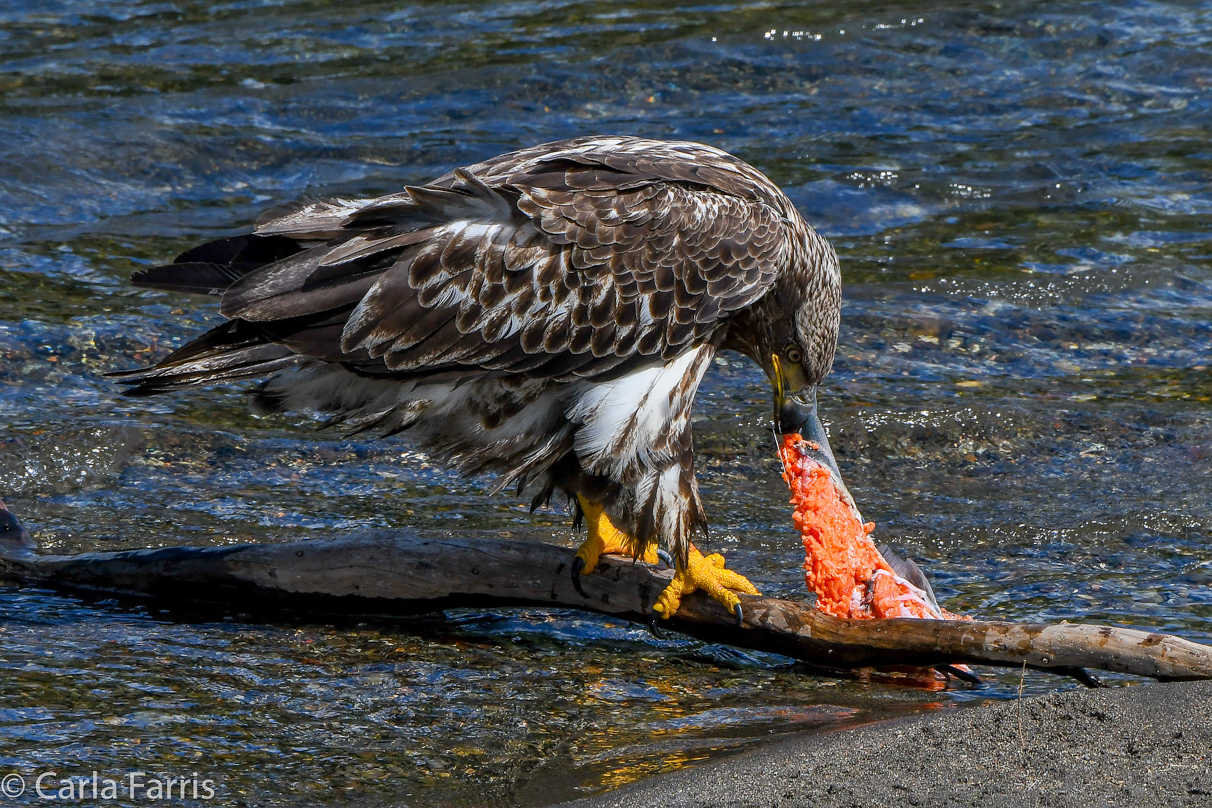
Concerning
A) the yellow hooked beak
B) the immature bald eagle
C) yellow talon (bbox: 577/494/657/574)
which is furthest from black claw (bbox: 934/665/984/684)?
yellow talon (bbox: 577/494/657/574)

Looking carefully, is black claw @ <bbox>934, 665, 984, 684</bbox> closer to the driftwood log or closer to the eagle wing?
the driftwood log

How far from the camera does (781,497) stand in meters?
6.36

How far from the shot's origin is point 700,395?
7363mm

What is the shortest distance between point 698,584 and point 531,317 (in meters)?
1.06

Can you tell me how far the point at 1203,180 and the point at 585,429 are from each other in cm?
676

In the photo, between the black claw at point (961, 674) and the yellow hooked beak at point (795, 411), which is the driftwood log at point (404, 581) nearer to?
the black claw at point (961, 674)

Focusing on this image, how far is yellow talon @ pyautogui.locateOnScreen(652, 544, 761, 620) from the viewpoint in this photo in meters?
4.84

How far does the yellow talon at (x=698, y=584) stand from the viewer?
484 centimetres

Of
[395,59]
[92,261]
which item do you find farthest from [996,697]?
[395,59]

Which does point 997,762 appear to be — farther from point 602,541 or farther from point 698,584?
point 602,541

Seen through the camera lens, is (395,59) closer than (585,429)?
No

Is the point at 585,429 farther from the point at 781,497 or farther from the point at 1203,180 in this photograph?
the point at 1203,180

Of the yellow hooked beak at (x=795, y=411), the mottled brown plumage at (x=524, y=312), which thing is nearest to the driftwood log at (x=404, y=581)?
the mottled brown plumage at (x=524, y=312)

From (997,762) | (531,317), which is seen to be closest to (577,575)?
(531,317)
